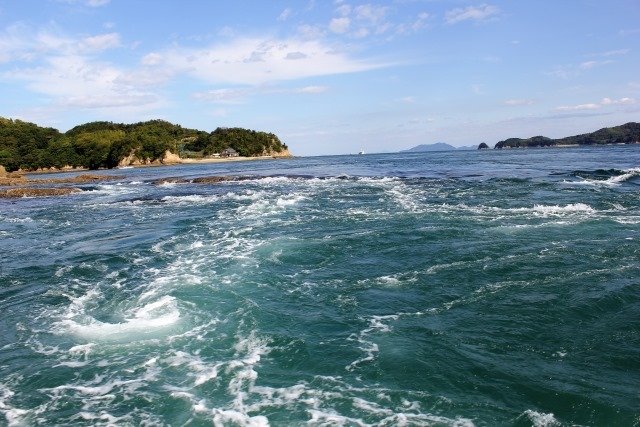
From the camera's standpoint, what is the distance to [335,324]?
909cm

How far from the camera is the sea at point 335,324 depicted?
6391 mm

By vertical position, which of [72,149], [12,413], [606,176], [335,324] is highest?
[72,149]

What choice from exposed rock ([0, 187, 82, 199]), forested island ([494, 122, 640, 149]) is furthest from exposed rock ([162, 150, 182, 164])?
forested island ([494, 122, 640, 149])

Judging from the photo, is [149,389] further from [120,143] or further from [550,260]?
[120,143]

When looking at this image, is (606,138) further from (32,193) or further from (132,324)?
(132,324)

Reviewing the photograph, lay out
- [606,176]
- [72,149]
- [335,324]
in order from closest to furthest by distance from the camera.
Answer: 1. [335,324]
2. [606,176]
3. [72,149]

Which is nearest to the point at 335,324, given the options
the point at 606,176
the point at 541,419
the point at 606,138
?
the point at 541,419

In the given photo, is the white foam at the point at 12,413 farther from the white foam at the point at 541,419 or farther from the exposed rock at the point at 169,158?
the exposed rock at the point at 169,158

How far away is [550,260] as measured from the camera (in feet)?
40.2

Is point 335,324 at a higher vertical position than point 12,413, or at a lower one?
higher

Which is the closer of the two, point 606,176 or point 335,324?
point 335,324

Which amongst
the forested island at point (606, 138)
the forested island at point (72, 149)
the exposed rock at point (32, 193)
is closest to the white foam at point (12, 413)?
the exposed rock at point (32, 193)

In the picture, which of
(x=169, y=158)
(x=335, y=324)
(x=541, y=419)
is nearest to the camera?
(x=541, y=419)

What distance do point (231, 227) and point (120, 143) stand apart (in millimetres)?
101285
